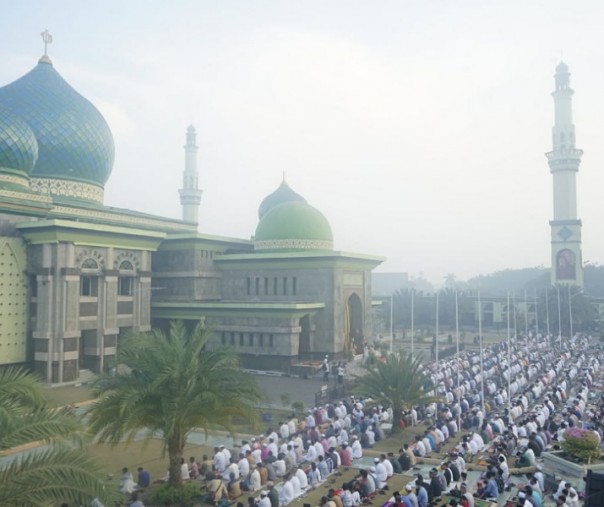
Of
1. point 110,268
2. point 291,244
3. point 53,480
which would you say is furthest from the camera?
point 291,244

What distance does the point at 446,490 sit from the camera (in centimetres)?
1355

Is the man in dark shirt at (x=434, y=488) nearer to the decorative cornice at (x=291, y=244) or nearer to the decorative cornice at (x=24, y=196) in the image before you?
the decorative cornice at (x=24, y=196)

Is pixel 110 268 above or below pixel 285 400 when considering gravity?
above

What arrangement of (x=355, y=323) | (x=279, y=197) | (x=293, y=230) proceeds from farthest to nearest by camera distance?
(x=279, y=197) < (x=355, y=323) < (x=293, y=230)

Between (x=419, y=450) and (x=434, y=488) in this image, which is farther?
(x=419, y=450)

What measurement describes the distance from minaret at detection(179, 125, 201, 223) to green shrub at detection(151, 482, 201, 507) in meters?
54.4

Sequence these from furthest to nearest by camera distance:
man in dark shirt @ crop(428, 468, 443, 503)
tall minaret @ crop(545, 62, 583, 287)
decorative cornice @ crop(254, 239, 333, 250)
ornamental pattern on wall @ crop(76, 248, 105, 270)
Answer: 1. tall minaret @ crop(545, 62, 583, 287)
2. decorative cornice @ crop(254, 239, 333, 250)
3. ornamental pattern on wall @ crop(76, 248, 105, 270)
4. man in dark shirt @ crop(428, 468, 443, 503)

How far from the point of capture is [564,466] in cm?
1442

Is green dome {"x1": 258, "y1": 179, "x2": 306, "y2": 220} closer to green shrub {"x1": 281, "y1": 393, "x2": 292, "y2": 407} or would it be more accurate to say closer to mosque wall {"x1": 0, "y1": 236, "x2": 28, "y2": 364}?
mosque wall {"x1": 0, "y1": 236, "x2": 28, "y2": 364}

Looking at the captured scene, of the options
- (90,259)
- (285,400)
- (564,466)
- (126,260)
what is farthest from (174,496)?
(126,260)

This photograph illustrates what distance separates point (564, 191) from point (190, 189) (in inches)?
1561

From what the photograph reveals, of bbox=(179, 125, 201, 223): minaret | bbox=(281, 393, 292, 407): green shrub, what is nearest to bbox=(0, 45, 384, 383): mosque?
bbox=(281, 393, 292, 407): green shrub

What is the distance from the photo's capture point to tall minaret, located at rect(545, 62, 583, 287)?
206ft

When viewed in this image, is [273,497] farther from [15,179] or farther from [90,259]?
[15,179]
